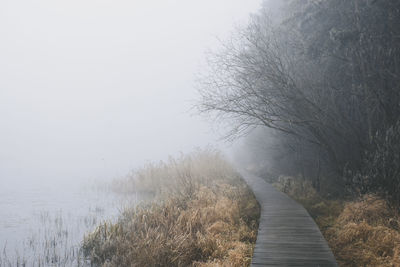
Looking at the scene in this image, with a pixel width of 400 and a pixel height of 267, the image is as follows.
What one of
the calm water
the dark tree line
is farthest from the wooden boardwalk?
the calm water

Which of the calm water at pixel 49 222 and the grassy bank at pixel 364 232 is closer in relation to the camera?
the grassy bank at pixel 364 232

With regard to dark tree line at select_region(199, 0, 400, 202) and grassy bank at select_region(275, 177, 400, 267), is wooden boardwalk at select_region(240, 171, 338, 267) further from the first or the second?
dark tree line at select_region(199, 0, 400, 202)

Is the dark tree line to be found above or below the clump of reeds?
above

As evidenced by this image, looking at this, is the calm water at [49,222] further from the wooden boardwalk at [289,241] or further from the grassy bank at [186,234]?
the wooden boardwalk at [289,241]

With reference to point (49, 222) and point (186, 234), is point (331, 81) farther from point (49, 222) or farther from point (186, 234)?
point (49, 222)

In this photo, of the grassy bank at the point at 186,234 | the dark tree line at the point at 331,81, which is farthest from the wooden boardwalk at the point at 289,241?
the dark tree line at the point at 331,81

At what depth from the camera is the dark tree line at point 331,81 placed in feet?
25.8

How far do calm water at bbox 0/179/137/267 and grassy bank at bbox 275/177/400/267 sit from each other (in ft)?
16.9

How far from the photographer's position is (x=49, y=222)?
9.78 meters

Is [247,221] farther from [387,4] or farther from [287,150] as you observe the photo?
[287,150]

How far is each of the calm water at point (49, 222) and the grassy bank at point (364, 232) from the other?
517 centimetres

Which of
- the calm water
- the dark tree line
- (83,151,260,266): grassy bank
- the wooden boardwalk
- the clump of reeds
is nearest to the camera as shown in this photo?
the wooden boardwalk

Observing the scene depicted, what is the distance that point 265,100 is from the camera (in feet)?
29.6

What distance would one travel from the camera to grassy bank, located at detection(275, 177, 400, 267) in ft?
15.4
